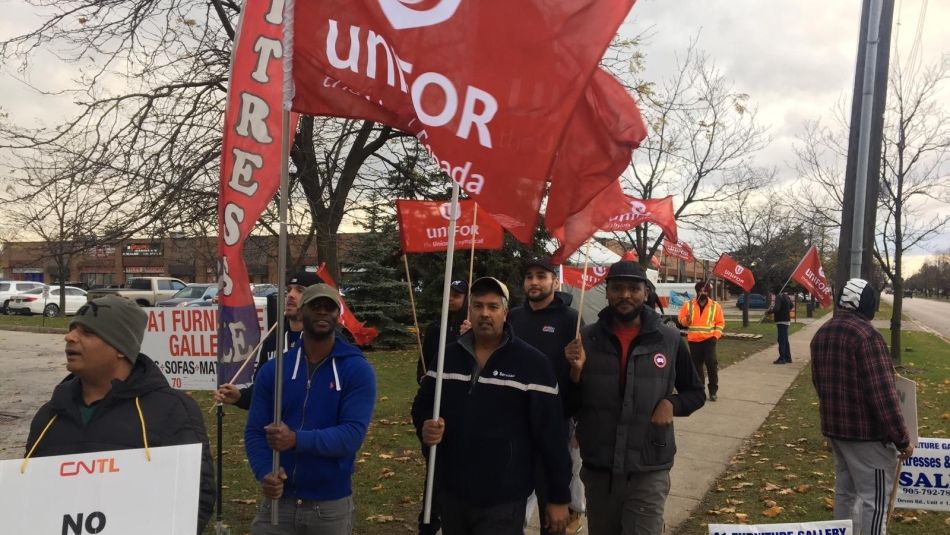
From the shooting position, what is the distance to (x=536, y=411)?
10.5 ft

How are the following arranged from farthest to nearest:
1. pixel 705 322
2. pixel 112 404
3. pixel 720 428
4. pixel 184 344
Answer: pixel 705 322 → pixel 720 428 → pixel 184 344 → pixel 112 404

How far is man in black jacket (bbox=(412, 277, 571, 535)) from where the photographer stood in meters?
3.17

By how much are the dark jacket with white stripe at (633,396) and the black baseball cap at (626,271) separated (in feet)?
0.71

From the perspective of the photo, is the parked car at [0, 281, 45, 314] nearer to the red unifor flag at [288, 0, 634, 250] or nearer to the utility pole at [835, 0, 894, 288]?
the utility pole at [835, 0, 894, 288]

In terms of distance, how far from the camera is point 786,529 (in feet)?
10.0

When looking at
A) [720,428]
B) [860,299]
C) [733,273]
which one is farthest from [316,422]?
[733,273]

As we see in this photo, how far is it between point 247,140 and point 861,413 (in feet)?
13.4

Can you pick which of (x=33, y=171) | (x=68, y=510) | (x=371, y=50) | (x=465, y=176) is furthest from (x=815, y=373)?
(x=33, y=171)

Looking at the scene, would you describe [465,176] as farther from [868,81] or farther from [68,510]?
[868,81]

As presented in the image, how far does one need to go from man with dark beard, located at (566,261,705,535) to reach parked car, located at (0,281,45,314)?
3447cm

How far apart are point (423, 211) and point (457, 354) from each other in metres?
3.46

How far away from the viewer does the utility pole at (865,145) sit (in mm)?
7219

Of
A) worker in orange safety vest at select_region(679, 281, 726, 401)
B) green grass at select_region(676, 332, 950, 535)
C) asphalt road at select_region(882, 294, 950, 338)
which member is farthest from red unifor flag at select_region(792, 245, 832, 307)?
asphalt road at select_region(882, 294, 950, 338)

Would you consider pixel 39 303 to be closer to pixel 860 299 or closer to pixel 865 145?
pixel 865 145
